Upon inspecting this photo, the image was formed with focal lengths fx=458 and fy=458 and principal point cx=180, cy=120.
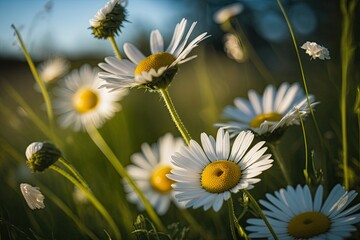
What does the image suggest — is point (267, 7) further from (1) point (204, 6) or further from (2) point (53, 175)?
(2) point (53, 175)

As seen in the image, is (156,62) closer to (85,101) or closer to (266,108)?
(266,108)

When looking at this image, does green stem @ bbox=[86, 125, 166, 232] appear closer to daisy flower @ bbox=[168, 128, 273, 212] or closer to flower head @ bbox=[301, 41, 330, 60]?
daisy flower @ bbox=[168, 128, 273, 212]

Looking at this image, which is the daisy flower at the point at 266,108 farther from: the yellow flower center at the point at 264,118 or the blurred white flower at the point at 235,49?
the blurred white flower at the point at 235,49

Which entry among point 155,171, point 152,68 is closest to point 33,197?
point 152,68

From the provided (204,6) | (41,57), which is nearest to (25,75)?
(41,57)

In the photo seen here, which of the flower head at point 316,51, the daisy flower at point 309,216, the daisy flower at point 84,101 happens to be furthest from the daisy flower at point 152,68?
the daisy flower at point 84,101
